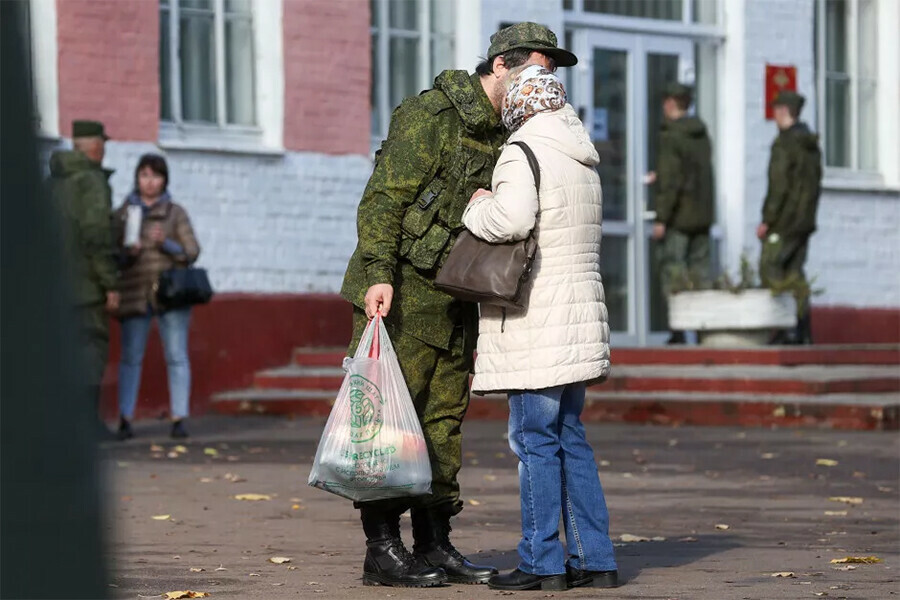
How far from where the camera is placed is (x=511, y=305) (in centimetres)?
545

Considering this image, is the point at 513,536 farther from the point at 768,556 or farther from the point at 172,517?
the point at 172,517

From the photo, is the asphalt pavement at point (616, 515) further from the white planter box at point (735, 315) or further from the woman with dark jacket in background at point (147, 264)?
the white planter box at point (735, 315)

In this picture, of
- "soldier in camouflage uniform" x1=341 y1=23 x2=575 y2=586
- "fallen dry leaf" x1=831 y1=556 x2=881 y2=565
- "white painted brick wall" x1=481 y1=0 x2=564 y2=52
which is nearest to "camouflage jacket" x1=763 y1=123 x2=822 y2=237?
"white painted brick wall" x1=481 y1=0 x2=564 y2=52

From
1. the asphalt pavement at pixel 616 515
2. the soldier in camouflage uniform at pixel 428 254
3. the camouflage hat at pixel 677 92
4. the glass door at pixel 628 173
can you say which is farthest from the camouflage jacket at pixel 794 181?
the soldier in camouflage uniform at pixel 428 254

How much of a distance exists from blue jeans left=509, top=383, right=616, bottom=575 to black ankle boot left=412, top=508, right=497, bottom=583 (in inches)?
10.2

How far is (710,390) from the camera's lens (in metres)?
14.4

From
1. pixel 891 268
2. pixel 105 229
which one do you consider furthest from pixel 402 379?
pixel 891 268

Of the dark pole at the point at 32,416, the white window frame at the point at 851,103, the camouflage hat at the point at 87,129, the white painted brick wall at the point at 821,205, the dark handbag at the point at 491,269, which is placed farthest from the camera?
the white window frame at the point at 851,103

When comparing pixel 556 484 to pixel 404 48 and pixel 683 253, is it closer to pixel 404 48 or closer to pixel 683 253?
pixel 683 253

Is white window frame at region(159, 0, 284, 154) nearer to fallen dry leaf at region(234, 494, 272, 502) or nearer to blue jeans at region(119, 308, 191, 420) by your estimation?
blue jeans at region(119, 308, 191, 420)

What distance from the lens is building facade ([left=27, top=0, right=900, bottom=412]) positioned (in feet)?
48.7

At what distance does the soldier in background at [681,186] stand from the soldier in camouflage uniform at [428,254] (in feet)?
34.6

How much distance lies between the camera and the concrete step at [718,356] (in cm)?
1491

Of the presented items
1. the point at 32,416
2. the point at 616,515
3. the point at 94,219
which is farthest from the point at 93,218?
the point at 32,416
